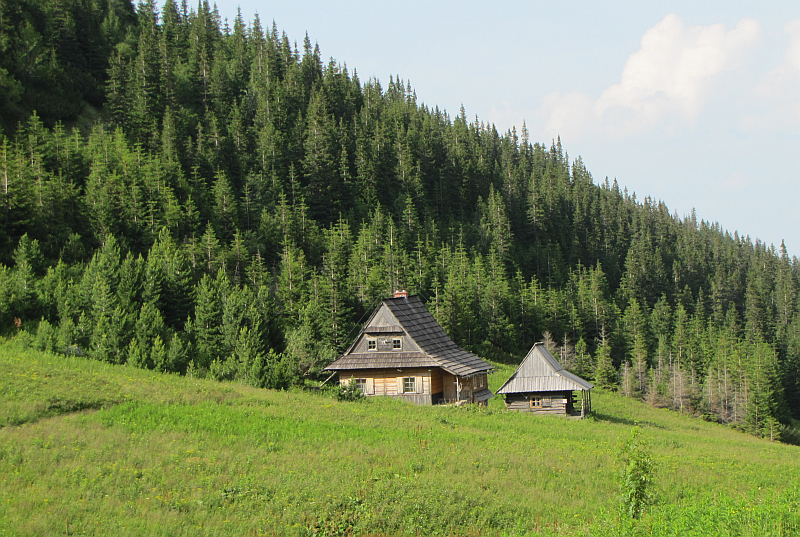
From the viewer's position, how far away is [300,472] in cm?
1944

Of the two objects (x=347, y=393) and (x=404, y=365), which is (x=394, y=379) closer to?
(x=404, y=365)

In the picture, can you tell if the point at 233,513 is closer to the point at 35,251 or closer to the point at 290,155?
the point at 35,251

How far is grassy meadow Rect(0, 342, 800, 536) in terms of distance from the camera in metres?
15.0

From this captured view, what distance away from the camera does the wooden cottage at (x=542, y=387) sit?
46562 millimetres

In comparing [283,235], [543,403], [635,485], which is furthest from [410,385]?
[283,235]

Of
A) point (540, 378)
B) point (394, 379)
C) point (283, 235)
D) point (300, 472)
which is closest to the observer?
point (300, 472)

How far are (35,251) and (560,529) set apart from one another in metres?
50.1

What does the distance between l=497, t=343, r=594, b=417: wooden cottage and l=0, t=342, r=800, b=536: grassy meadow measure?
45.4 feet

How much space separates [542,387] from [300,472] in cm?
3101

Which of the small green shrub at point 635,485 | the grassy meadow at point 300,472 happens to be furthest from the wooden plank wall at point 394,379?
the small green shrub at point 635,485

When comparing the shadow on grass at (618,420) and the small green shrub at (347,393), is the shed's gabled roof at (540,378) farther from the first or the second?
the small green shrub at (347,393)

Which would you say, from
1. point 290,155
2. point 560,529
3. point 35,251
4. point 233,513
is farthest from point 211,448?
point 290,155

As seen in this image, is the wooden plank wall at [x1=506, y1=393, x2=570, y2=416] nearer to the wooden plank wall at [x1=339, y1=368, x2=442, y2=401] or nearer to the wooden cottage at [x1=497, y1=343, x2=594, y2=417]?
the wooden cottage at [x1=497, y1=343, x2=594, y2=417]

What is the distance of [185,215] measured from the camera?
235 ft
